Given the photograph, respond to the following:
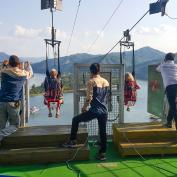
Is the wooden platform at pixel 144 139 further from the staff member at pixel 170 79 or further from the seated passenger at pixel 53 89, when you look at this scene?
the seated passenger at pixel 53 89

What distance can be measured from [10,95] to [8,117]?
0.46 m

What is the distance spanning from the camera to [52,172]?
20.7ft

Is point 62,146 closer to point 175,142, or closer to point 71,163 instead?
point 71,163

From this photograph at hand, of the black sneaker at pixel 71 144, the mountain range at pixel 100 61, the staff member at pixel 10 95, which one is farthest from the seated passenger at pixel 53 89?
the black sneaker at pixel 71 144

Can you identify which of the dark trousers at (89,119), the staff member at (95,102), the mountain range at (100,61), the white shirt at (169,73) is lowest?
the dark trousers at (89,119)

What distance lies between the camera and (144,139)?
304 inches

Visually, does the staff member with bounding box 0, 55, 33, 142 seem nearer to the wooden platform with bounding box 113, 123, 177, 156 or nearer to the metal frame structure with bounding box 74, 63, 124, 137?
the metal frame structure with bounding box 74, 63, 124, 137

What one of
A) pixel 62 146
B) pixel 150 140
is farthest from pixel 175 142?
pixel 62 146

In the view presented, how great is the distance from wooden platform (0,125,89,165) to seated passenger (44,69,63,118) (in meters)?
2.73

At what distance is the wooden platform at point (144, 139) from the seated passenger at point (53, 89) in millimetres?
2724

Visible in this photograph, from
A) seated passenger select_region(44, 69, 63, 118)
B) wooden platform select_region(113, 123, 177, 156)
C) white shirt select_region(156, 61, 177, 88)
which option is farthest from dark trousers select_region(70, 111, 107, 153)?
seated passenger select_region(44, 69, 63, 118)

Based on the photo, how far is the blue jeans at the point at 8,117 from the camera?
22.5 ft

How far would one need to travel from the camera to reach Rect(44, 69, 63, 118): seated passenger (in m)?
10.3

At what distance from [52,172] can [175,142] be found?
2728 millimetres
